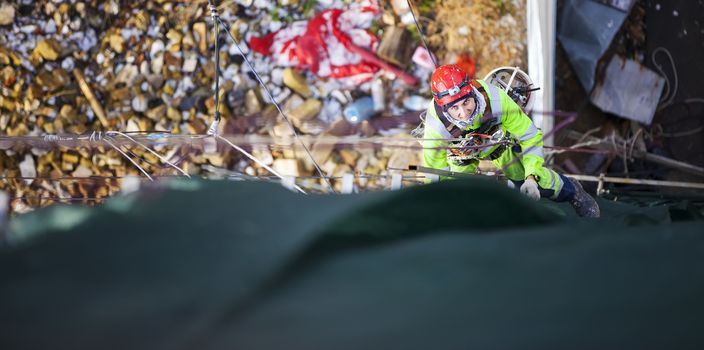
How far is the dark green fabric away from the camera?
103cm

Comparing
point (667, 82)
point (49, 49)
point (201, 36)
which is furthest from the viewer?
point (49, 49)

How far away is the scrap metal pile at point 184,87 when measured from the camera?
670 cm

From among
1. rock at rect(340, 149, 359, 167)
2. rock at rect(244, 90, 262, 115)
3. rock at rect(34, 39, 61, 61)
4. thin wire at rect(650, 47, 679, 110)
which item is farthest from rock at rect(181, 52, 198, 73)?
thin wire at rect(650, 47, 679, 110)

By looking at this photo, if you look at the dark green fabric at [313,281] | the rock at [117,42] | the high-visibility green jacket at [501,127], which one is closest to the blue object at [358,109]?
the rock at [117,42]

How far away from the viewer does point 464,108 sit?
3814mm

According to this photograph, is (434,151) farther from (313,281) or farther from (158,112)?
(158,112)

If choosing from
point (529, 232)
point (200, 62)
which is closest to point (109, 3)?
point (200, 62)

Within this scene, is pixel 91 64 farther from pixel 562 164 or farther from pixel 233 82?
pixel 562 164

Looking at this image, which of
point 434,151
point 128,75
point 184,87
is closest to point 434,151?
point 434,151

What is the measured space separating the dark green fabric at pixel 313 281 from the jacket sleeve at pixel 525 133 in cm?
253

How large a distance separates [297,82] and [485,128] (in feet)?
10.1

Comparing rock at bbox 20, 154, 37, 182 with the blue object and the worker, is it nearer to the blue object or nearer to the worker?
the blue object

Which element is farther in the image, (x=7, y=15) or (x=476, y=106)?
(x=7, y=15)

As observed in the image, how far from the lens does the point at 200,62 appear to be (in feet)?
23.6
